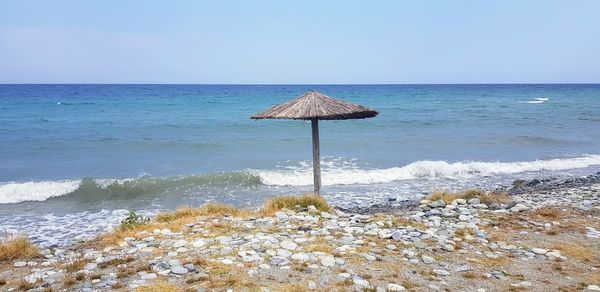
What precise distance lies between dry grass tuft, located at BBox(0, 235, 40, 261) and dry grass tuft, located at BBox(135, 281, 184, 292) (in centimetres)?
294

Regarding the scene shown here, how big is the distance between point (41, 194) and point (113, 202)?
2.64 meters

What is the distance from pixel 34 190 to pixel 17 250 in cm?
820

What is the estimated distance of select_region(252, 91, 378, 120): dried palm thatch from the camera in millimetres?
9258

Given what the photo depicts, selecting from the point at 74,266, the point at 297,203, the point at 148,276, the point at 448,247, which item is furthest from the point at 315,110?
the point at 74,266

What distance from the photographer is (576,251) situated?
23.2 ft

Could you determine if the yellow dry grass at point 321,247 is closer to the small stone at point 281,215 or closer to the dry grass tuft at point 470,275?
the small stone at point 281,215

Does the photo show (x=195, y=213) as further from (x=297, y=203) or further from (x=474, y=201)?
(x=474, y=201)

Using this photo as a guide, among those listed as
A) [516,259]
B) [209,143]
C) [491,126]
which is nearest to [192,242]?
[516,259]

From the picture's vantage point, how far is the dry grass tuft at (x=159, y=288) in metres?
5.54

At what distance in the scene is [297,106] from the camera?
31.5 ft

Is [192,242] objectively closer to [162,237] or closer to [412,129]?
[162,237]

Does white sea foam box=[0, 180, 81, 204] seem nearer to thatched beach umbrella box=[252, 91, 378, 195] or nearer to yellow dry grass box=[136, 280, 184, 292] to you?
thatched beach umbrella box=[252, 91, 378, 195]

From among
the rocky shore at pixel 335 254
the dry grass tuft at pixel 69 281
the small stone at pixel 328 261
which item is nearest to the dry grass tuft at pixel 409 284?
the rocky shore at pixel 335 254

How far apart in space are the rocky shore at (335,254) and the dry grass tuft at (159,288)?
0.09ft
